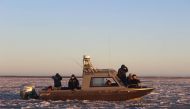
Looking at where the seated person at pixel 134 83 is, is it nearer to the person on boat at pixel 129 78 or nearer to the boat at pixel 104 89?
the person on boat at pixel 129 78

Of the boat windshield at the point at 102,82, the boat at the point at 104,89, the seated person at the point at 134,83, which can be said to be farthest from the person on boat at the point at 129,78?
the boat windshield at the point at 102,82

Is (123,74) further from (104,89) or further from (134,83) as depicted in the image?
(104,89)

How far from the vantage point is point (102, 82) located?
945 inches

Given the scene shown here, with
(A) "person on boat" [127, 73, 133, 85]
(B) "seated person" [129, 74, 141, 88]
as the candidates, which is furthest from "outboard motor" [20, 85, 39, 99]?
(B) "seated person" [129, 74, 141, 88]

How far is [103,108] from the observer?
68.7ft

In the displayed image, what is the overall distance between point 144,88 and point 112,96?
1.85 m

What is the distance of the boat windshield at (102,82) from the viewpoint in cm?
2392

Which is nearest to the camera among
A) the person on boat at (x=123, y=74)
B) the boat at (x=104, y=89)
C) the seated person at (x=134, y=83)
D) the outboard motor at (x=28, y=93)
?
the boat at (x=104, y=89)

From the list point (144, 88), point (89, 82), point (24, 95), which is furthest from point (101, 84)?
point (24, 95)

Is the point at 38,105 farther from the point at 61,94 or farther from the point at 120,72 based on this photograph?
the point at 120,72

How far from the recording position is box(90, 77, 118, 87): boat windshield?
78.5 feet

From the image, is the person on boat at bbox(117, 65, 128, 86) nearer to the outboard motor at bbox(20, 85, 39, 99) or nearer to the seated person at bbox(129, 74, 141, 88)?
the seated person at bbox(129, 74, 141, 88)

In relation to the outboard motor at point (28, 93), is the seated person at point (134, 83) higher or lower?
higher

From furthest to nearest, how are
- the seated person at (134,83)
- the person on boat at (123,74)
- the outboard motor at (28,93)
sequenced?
the outboard motor at (28,93), the person on boat at (123,74), the seated person at (134,83)
